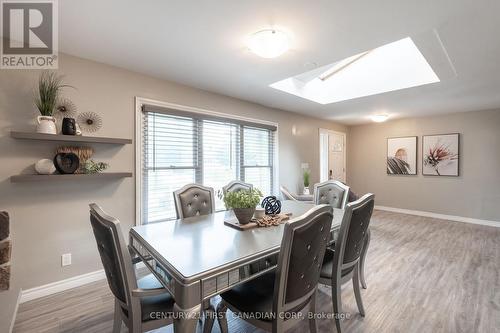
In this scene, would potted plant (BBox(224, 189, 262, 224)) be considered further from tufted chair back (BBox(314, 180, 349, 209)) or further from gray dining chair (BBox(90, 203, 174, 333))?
tufted chair back (BBox(314, 180, 349, 209))

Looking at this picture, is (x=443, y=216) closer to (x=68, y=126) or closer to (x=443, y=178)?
(x=443, y=178)

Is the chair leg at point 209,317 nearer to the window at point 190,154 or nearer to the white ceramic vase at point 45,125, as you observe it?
the window at point 190,154

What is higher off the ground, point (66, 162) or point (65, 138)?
point (65, 138)

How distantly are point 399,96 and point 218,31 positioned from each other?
3.33 meters

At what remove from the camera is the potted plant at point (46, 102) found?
212cm


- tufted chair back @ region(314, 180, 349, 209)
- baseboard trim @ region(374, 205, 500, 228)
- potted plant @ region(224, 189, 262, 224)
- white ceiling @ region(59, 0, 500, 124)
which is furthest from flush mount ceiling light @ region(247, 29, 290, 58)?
baseboard trim @ region(374, 205, 500, 228)

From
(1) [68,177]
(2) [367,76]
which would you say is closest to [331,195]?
(2) [367,76]

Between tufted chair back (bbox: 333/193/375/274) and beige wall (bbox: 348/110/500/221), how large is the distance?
4.89 metres

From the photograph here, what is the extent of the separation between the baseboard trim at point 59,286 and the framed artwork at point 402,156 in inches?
258

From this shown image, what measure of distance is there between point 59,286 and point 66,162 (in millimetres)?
Result: 1280

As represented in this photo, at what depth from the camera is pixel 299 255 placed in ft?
4.17

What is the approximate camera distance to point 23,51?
220 centimetres

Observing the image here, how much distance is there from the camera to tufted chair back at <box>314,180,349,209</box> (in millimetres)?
2947

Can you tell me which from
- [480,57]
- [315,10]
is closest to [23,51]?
[315,10]
